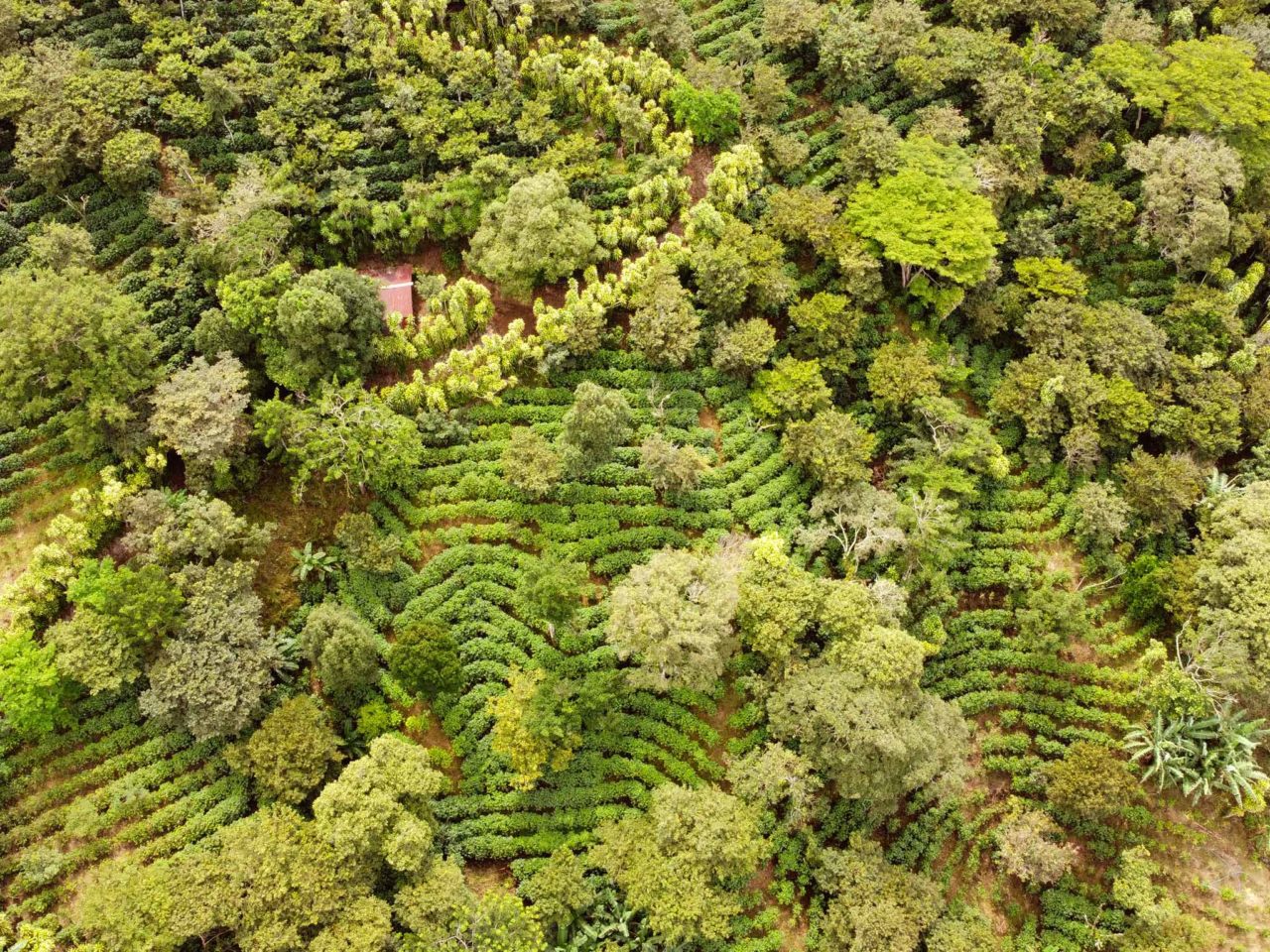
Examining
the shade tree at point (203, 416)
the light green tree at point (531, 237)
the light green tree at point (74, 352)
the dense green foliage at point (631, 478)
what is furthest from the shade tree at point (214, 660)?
the light green tree at point (531, 237)

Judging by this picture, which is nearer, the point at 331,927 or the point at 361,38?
the point at 331,927

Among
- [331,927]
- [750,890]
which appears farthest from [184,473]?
[750,890]

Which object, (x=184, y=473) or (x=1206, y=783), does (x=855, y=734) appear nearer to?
(x=1206, y=783)

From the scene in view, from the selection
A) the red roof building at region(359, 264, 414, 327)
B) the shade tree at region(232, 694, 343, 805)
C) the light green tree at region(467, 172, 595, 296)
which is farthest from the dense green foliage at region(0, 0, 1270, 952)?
the red roof building at region(359, 264, 414, 327)

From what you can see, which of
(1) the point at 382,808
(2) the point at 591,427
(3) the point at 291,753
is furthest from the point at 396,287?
(1) the point at 382,808

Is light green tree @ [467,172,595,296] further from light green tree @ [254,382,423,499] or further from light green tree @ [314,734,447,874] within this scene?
light green tree @ [314,734,447,874]

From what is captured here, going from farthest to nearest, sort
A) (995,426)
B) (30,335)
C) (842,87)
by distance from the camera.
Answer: (842,87) < (995,426) < (30,335)

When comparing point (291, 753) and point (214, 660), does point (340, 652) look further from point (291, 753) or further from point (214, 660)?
point (214, 660)

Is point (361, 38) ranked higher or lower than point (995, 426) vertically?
higher

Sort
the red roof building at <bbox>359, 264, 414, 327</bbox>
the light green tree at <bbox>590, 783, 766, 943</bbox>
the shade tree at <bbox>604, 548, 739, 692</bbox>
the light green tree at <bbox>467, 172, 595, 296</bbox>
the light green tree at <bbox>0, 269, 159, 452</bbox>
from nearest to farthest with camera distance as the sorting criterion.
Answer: the light green tree at <bbox>590, 783, 766, 943</bbox> → the shade tree at <bbox>604, 548, 739, 692</bbox> → the light green tree at <bbox>0, 269, 159, 452</bbox> → the light green tree at <bbox>467, 172, 595, 296</bbox> → the red roof building at <bbox>359, 264, 414, 327</bbox>
